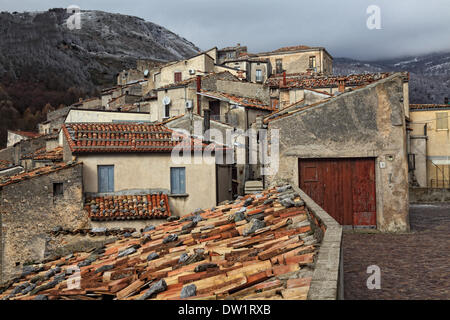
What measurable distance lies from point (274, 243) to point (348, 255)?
309cm

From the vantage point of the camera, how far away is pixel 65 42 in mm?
136000

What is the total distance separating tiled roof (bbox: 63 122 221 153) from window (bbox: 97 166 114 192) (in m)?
→ 0.84

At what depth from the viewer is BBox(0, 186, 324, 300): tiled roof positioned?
524cm

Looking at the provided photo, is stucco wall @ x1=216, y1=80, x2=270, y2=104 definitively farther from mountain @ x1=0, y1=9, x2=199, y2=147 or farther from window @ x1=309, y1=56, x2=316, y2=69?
mountain @ x1=0, y1=9, x2=199, y2=147

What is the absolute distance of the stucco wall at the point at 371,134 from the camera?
12219 millimetres

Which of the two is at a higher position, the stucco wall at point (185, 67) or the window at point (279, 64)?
the window at point (279, 64)

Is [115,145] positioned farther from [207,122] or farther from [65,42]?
[65,42]

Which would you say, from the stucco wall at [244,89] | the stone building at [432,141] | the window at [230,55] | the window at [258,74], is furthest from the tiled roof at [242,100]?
the window at [230,55]

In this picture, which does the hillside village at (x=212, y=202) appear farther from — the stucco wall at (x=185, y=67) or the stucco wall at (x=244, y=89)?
the stucco wall at (x=185, y=67)

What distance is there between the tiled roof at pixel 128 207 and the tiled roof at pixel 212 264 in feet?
18.4

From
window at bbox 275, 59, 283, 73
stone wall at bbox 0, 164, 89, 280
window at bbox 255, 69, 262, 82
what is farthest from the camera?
window at bbox 275, 59, 283, 73

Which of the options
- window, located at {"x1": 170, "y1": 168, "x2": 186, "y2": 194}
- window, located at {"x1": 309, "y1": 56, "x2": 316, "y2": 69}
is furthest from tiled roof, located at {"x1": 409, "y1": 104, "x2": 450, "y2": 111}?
window, located at {"x1": 170, "y1": 168, "x2": 186, "y2": 194}

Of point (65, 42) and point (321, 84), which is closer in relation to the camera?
point (321, 84)
